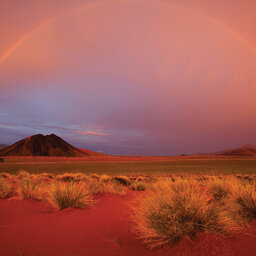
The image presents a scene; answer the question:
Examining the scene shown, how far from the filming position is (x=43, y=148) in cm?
14625

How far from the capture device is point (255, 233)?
4012mm

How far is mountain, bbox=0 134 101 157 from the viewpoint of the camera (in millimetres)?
135875

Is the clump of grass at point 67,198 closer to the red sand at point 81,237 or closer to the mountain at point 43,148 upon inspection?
the red sand at point 81,237

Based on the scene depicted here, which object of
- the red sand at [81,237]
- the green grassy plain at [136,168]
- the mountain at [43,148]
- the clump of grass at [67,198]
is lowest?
the green grassy plain at [136,168]

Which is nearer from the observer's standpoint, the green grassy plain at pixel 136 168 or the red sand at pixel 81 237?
the red sand at pixel 81 237

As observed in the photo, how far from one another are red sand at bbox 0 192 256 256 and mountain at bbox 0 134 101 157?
457ft

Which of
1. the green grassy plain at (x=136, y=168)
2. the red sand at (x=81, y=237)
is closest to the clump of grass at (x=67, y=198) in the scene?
A: the red sand at (x=81, y=237)

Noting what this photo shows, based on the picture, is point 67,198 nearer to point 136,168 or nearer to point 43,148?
point 136,168

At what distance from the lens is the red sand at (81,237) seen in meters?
3.55

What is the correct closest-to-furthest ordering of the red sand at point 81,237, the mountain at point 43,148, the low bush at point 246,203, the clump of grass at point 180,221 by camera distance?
the red sand at point 81,237 → the clump of grass at point 180,221 → the low bush at point 246,203 → the mountain at point 43,148

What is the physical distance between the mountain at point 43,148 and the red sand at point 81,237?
139 m

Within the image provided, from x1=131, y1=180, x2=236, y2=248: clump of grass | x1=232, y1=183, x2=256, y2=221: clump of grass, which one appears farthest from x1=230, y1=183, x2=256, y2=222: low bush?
x1=131, y1=180, x2=236, y2=248: clump of grass

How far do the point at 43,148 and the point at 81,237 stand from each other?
153 m

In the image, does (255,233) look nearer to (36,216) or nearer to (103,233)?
(103,233)
